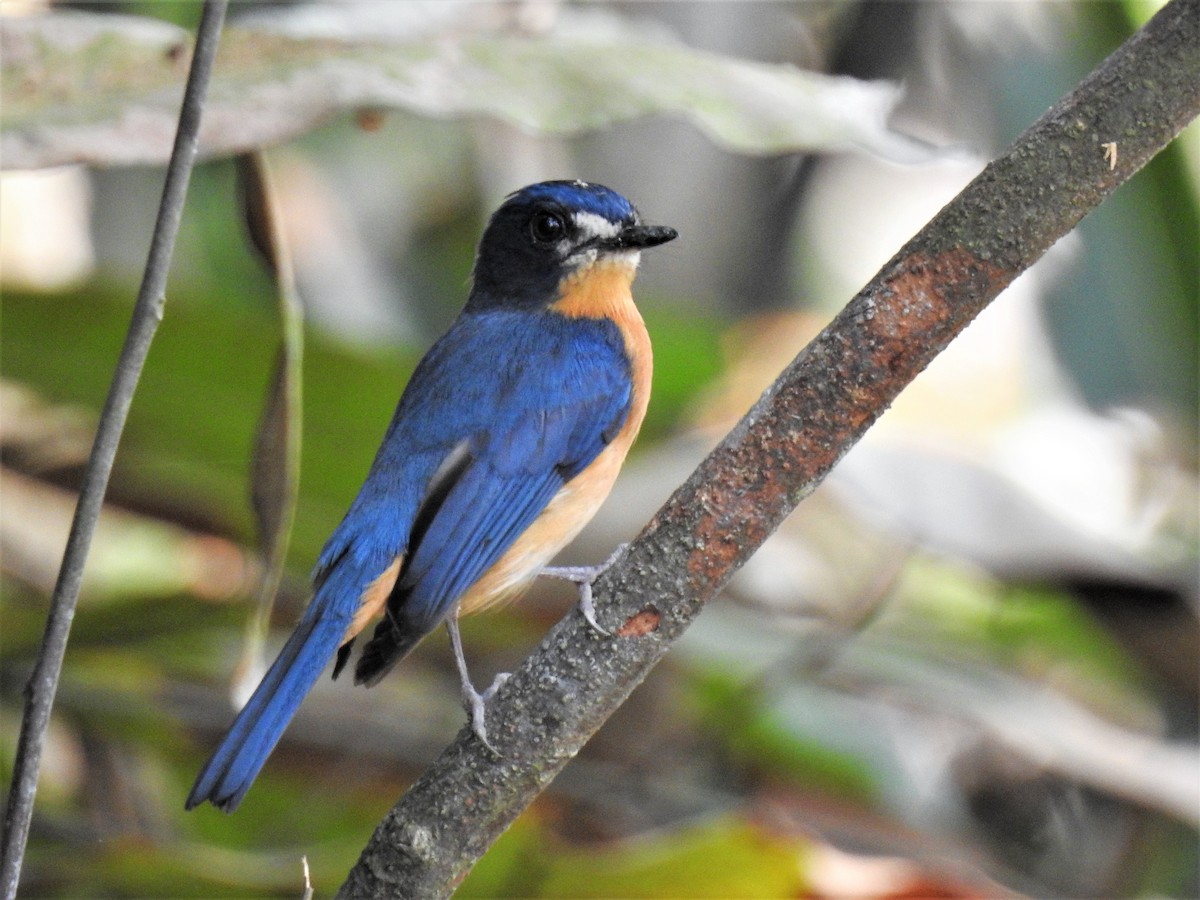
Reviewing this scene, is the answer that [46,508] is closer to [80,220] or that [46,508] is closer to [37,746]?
[80,220]

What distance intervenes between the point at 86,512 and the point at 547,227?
1736 mm

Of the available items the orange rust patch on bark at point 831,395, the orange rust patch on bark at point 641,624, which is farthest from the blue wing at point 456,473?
the orange rust patch on bark at point 831,395

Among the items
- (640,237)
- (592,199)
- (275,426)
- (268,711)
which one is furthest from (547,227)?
(268,711)

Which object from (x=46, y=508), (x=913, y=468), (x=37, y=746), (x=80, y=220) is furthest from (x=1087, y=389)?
(x=37, y=746)

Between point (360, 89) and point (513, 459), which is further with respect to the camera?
point (513, 459)

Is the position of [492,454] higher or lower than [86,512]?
higher

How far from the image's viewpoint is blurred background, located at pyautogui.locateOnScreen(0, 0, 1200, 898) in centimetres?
283

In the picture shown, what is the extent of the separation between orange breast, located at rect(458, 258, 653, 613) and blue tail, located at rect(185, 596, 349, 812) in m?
0.42

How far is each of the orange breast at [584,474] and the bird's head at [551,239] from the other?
3 centimetres

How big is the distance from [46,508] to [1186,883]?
3435 millimetres

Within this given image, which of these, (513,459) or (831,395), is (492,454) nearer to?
(513,459)

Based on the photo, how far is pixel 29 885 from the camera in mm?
3271

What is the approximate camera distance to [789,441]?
1.71 metres

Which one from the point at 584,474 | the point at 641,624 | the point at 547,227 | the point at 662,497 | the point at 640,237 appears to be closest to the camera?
the point at 641,624
